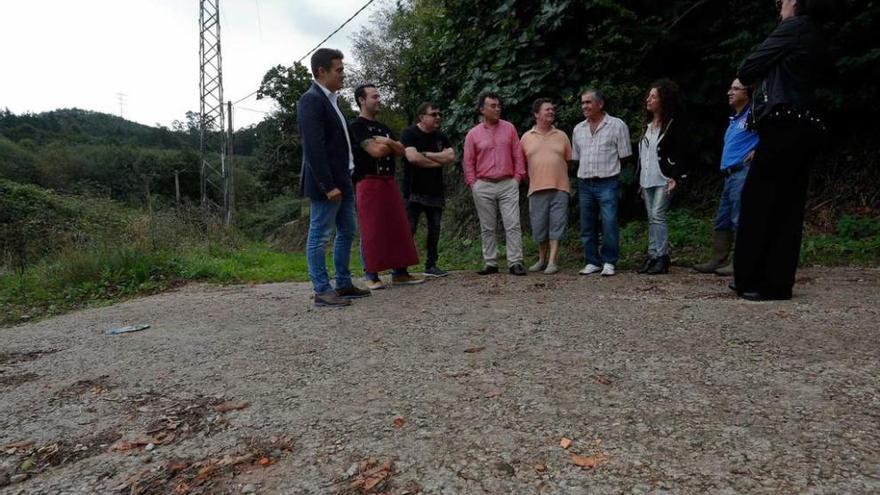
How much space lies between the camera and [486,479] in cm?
148

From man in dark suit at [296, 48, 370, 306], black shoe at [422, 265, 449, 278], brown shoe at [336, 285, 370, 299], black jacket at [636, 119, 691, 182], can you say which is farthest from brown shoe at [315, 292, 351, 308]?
black jacket at [636, 119, 691, 182]

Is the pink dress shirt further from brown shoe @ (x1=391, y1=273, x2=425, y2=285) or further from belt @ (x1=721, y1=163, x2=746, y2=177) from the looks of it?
belt @ (x1=721, y1=163, x2=746, y2=177)

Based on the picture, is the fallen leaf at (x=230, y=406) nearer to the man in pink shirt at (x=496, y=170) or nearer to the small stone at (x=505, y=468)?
the small stone at (x=505, y=468)

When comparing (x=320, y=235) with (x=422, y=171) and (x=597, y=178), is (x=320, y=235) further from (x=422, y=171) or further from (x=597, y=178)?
(x=597, y=178)

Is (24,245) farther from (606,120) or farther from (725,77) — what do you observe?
(725,77)

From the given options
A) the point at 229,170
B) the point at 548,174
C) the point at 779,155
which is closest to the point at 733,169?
the point at 779,155

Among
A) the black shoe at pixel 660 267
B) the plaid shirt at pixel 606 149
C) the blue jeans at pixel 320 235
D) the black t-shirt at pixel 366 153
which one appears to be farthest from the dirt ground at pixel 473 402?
the plaid shirt at pixel 606 149

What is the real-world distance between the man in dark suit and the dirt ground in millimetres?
628

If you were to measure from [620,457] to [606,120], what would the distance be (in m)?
4.11

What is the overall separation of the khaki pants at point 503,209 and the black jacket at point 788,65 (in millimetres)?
2390

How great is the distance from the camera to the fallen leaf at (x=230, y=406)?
2107mm

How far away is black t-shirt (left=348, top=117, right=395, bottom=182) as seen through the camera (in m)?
4.65

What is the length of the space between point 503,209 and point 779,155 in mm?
2541

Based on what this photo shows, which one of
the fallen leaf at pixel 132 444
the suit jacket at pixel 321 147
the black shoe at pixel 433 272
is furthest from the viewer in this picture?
the black shoe at pixel 433 272
